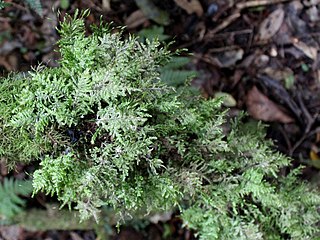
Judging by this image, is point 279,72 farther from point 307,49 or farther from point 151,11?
point 151,11

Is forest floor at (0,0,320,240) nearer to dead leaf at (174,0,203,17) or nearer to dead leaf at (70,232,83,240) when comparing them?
dead leaf at (174,0,203,17)

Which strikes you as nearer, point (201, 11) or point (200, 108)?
point (200, 108)

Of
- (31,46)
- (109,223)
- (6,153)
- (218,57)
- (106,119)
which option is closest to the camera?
(106,119)

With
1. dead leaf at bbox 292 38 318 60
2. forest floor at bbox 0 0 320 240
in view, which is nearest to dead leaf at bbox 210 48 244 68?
forest floor at bbox 0 0 320 240

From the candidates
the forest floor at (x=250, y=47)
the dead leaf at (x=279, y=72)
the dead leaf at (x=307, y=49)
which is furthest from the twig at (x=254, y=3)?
the dead leaf at (x=279, y=72)

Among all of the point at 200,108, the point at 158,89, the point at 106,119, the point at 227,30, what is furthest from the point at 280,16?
the point at 106,119

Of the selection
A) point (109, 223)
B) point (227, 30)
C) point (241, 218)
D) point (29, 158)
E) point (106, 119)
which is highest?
point (106, 119)

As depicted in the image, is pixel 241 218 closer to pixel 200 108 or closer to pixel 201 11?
pixel 200 108

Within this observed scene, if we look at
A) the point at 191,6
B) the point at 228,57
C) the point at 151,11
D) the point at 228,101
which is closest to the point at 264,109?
the point at 228,101
